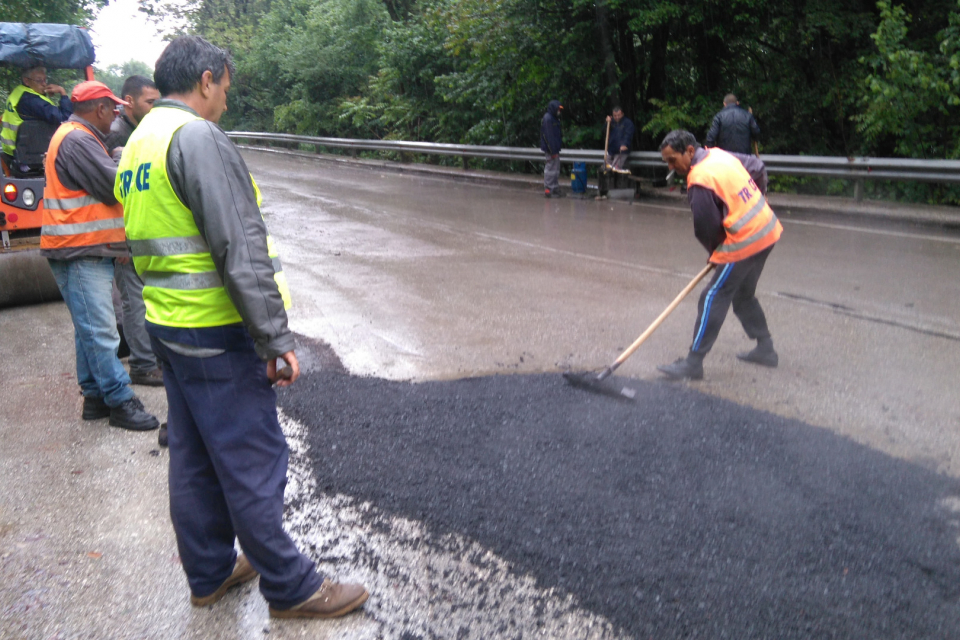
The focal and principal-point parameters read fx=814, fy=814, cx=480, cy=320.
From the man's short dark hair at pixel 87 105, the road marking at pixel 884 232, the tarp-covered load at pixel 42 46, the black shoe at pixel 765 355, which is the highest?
the tarp-covered load at pixel 42 46

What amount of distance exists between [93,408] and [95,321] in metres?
0.55

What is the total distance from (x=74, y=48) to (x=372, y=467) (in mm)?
5517

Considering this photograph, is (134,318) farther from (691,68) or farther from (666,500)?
(691,68)

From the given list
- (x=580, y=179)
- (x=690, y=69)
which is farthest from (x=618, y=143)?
(x=690, y=69)

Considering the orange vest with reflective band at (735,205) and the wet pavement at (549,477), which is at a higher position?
the orange vest with reflective band at (735,205)

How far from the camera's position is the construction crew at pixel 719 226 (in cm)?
495

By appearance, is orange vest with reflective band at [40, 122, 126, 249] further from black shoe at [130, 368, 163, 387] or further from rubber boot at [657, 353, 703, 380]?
rubber boot at [657, 353, 703, 380]

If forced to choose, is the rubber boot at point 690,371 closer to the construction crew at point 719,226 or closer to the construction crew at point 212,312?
the construction crew at point 719,226

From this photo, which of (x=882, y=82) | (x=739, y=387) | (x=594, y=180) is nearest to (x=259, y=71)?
(x=594, y=180)

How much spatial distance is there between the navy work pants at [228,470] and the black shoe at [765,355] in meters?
3.63

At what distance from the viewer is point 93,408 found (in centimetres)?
477

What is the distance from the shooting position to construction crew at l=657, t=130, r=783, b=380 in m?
4.95

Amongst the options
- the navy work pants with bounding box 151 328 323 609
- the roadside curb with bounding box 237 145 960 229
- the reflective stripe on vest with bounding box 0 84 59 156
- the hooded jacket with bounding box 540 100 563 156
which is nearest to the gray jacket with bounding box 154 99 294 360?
the navy work pants with bounding box 151 328 323 609

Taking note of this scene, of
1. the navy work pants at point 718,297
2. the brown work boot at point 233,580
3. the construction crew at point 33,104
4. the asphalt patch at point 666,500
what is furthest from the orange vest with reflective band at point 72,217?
the navy work pants at point 718,297
